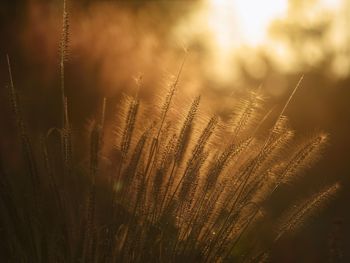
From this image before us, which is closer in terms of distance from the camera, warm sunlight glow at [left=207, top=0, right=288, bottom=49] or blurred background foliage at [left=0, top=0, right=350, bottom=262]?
blurred background foliage at [left=0, top=0, right=350, bottom=262]

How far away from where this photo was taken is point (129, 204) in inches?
93.8

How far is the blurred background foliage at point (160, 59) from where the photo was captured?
408 cm

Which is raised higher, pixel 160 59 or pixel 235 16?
pixel 235 16

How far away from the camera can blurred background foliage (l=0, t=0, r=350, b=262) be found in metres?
4.08

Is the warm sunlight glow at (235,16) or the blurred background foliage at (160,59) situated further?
the warm sunlight glow at (235,16)

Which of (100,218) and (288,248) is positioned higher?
(288,248)

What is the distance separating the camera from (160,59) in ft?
14.2

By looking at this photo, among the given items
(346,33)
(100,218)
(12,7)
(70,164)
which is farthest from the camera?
(346,33)

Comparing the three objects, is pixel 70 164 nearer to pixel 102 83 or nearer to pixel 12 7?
pixel 102 83

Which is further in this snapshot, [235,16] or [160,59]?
[235,16]

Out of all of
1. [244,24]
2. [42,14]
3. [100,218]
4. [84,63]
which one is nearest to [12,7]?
[42,14]

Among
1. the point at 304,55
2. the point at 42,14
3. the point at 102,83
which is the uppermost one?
the point at 304,55

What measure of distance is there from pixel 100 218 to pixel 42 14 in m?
2.40

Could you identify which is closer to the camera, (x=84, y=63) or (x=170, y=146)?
(x=170, y=146)
